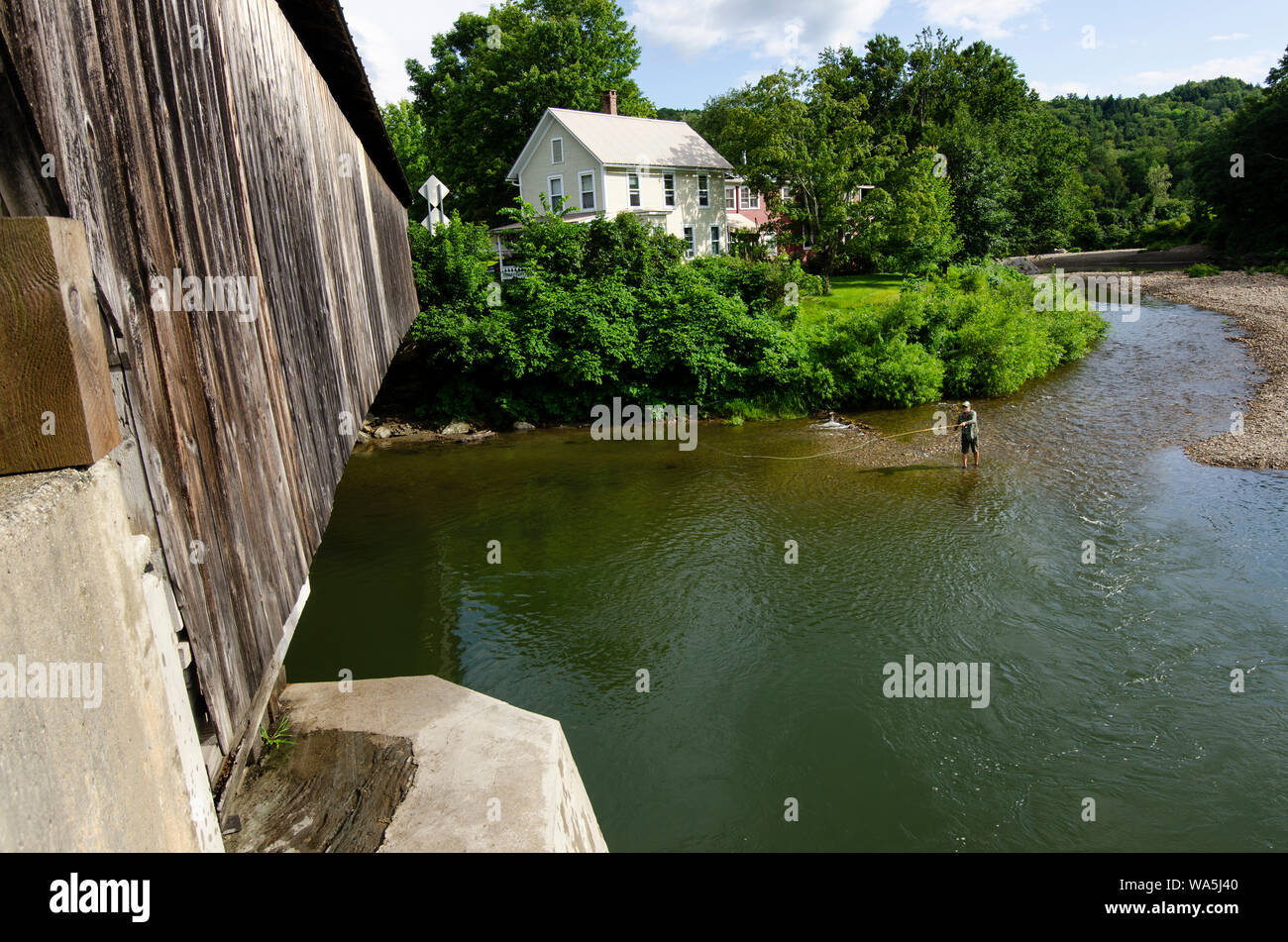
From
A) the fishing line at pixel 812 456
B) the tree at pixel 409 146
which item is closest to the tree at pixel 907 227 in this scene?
the fishing line at pixel 812 456

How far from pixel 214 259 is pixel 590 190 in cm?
3654

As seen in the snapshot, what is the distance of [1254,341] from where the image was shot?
33188 mm

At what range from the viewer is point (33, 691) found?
1.88m

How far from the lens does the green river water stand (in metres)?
8.98

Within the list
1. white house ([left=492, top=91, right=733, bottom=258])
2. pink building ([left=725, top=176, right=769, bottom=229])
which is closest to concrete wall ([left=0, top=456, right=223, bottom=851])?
white house ([left=492, top=91, right=733, bottom=258])

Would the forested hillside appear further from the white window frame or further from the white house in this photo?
the white window frame

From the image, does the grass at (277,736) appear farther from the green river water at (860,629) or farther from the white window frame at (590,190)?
the white window frame at (590,190)

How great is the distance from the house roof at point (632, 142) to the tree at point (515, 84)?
5049mm

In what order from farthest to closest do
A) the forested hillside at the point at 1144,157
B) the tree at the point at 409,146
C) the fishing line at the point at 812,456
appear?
the forested hillside at the point at 1144,157 → the tree at the point at 409,146 → the fishing line at the point at 812,456

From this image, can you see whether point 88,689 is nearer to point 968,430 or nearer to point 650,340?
point 968,430

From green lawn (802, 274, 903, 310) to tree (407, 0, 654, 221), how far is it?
1800cm

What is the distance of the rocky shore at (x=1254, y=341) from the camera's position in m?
20.1

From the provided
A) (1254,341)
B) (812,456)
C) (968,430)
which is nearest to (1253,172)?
(1254,341)
